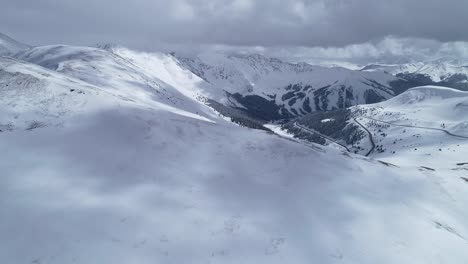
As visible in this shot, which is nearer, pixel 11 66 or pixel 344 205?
pixel 344 205

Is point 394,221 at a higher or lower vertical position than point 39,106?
lower

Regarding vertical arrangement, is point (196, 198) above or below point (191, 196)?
below

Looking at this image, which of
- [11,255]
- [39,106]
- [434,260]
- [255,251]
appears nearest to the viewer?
[11,255]

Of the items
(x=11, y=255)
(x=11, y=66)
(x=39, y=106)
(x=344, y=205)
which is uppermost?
(x=11, y=66)

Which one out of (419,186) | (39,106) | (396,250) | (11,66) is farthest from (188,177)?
(11,66)

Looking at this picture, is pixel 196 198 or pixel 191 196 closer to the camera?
pixel 196 198

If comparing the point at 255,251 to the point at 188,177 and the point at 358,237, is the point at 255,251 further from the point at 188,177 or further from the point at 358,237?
the point at 188,177

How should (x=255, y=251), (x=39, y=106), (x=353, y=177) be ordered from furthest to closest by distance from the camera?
(x=39, y=106) < (x=353, y=177) < (x=255, y=251)
